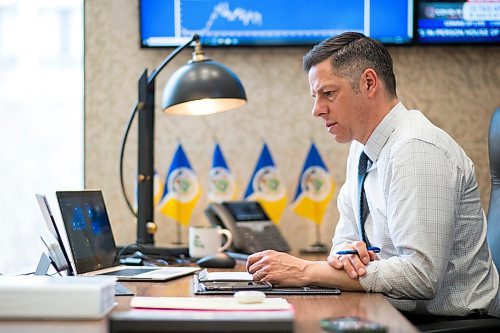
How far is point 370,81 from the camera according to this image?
6.63 ft

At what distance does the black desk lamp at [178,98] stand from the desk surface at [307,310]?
0.80 m

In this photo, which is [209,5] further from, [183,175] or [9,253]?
[9,253]

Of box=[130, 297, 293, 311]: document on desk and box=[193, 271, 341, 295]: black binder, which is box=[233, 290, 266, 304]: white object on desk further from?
box=[193, 271, 341, 295]: black binder

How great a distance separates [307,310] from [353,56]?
808 mm

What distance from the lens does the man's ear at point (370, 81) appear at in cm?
201

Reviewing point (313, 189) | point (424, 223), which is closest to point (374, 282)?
point (424, 223)

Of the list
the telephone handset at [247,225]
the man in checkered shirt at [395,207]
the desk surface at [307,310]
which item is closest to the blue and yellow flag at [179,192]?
the telephone handset at [247,225]

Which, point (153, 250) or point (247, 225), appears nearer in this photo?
point (153, 250)

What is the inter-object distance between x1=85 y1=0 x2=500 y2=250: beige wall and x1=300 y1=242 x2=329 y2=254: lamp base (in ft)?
0.18

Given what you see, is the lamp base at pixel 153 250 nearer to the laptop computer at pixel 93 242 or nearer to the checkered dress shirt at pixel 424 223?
the laptop computer at pixel 93 242

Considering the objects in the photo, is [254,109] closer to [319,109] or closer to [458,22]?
[458,22]

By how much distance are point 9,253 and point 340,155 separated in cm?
153

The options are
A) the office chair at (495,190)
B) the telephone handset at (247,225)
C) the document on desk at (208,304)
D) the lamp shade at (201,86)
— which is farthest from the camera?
the telephone handset at (247,225)

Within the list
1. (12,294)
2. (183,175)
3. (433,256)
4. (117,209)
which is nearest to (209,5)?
(183,175)
